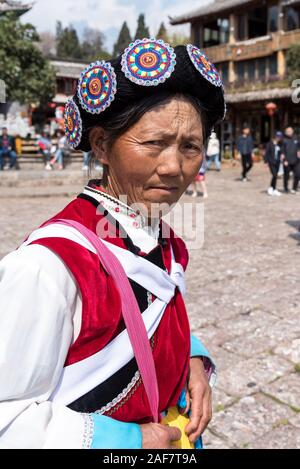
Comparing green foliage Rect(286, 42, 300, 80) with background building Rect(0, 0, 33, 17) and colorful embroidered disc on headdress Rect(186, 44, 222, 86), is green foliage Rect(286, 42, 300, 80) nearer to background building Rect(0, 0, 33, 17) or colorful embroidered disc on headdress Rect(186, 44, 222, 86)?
background building Rect(0, 0, 33, 17)

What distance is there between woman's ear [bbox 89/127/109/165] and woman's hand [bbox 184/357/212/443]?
0.71 meters

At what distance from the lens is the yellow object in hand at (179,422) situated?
1.24 meters

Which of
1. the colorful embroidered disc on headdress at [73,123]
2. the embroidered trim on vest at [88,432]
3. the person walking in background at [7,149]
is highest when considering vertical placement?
the person walking in background at [7,149]

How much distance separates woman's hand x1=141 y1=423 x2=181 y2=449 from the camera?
108cm

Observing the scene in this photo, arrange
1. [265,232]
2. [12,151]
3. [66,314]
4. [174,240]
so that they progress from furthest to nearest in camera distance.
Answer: [12,151]
[265,232]
[174,240]
[66,314]

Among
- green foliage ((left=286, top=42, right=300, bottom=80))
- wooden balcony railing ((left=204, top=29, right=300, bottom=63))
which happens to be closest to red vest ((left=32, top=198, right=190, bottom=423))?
green foliage ((left=286, top=42, right=300, bottom=80))

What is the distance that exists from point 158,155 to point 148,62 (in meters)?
0.24

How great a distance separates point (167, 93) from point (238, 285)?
13.5 feet

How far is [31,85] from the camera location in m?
18.2

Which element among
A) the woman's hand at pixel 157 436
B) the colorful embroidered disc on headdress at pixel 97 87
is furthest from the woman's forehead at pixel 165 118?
the woman's hand at pixel 157 436

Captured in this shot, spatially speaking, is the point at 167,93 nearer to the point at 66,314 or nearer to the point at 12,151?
the point at 66,314

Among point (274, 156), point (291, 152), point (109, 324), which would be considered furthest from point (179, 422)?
point (274, 156)

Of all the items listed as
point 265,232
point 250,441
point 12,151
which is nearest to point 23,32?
point 12,151

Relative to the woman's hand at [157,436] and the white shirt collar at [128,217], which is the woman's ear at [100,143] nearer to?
the white shirt collar at [128,217]
